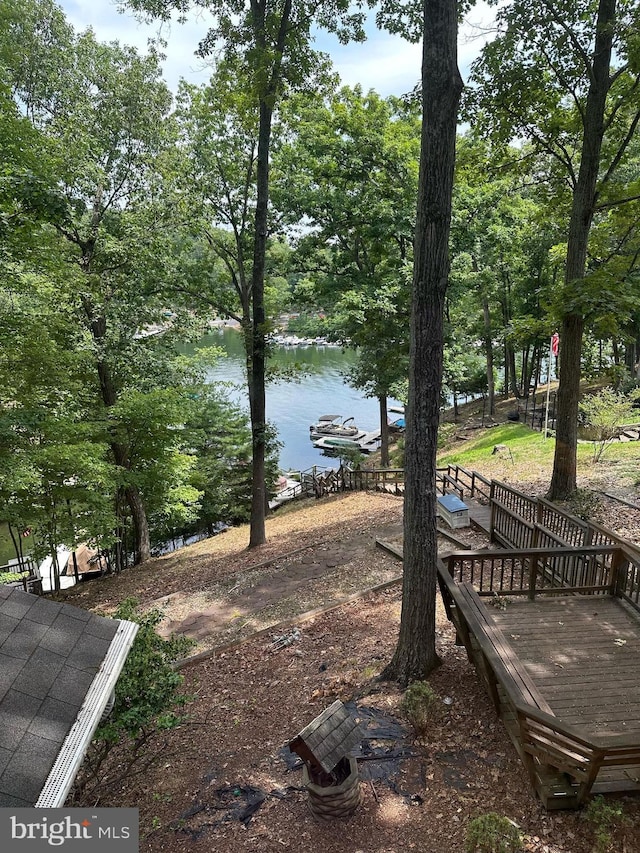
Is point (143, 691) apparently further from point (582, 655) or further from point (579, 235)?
point (579, 235)

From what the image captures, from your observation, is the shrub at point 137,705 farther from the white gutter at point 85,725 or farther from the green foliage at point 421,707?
the green foliage at point 421,707

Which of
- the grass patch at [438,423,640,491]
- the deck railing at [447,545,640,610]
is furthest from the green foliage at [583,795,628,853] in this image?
the grass patch at [438,423,640,491]

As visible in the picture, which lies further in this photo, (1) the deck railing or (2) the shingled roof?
(1) the deck railing

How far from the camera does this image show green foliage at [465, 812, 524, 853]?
3.06m

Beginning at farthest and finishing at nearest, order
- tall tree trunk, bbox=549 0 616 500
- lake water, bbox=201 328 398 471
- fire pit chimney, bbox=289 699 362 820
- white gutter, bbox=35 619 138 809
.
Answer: lake water, bbox=201 328 398 471 < tall tree trunk, bbox=549 0 616 500 < fire pit chimney, bbox=289 699 362 820 < white gutter, bbox=35 619 138 809

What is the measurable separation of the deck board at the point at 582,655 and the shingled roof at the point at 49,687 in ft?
12.2

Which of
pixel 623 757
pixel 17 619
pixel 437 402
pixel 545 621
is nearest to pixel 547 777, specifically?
pixel 623 757

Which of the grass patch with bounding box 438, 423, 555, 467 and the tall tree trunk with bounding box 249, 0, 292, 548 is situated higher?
the tall tree trunk with bounding box 249, 0, 292, 548

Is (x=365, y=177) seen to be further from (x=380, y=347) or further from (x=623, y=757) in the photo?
(x=623, y=757)

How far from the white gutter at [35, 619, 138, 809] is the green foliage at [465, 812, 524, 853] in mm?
2588

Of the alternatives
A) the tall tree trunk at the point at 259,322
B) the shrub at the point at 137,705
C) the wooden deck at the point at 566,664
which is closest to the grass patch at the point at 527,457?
the wooden deck at the point at 566,664

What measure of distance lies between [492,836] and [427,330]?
3812mm

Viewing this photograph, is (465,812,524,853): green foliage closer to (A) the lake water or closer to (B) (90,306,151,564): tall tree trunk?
(B) (90,306,151,564): tall tree trunk

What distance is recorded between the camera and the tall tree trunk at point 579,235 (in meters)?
8.11
